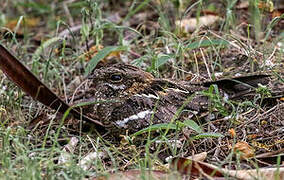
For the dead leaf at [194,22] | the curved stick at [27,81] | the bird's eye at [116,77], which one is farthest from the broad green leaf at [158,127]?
the dead leaf at [194,22]

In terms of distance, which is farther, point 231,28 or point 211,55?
point 231,28

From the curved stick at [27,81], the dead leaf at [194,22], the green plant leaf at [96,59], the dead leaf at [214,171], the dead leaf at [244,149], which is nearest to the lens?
the dead leaf at [214,171]

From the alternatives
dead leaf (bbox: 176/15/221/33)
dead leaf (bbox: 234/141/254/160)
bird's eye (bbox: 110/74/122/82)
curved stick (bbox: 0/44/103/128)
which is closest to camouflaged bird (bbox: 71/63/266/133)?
bird's eye (bbox: 110/74/122/82)

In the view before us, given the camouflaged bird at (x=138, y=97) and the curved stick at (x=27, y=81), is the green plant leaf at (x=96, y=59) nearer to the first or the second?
the camouflaged bird at (x=138, y=97)

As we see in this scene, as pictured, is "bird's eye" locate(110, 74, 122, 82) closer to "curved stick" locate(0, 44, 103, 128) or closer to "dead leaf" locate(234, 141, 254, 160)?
"curved stick" locate(0, 44, 103, 128)

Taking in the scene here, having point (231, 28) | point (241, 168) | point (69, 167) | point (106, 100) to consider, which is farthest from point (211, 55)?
point (69, 167)

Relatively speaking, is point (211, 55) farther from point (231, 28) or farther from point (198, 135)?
point (198, 135)
